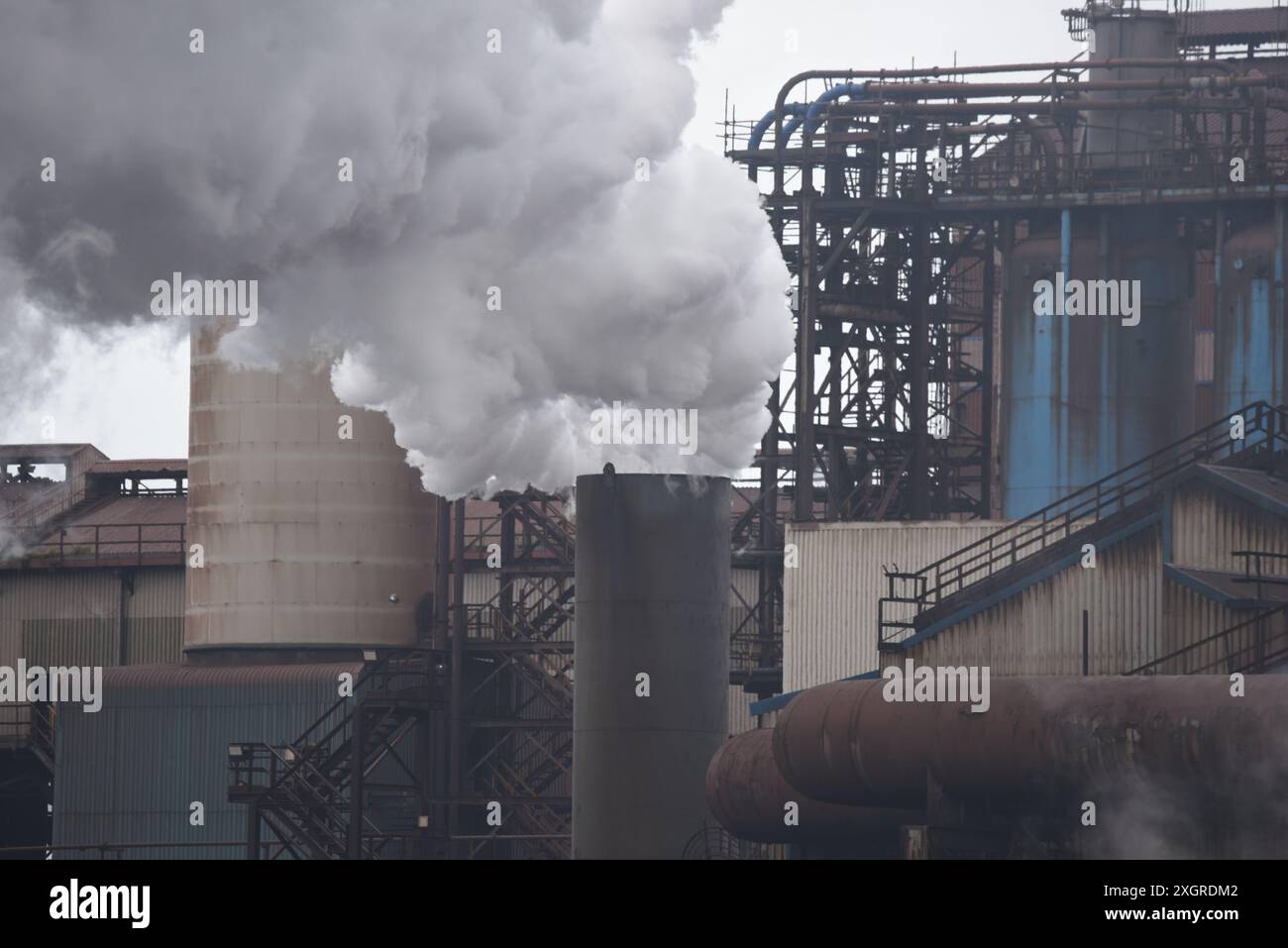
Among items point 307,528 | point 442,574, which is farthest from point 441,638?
point 307,528

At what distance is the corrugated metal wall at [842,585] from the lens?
45.4 meters

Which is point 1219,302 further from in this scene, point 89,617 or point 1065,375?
point 89,617

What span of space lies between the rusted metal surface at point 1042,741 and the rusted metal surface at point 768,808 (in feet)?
2.46

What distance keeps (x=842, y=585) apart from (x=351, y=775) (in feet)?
34.7

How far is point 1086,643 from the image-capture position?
34.5 metres

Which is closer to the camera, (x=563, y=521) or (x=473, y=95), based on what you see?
(x=473, y=95)

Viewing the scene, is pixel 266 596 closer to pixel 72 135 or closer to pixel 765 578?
pixel 765 578

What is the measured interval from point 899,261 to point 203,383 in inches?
622

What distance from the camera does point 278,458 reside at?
170 ft

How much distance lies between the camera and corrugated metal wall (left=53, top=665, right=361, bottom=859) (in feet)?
166

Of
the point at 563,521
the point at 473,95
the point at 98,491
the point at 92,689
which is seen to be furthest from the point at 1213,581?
the point at 98,491
